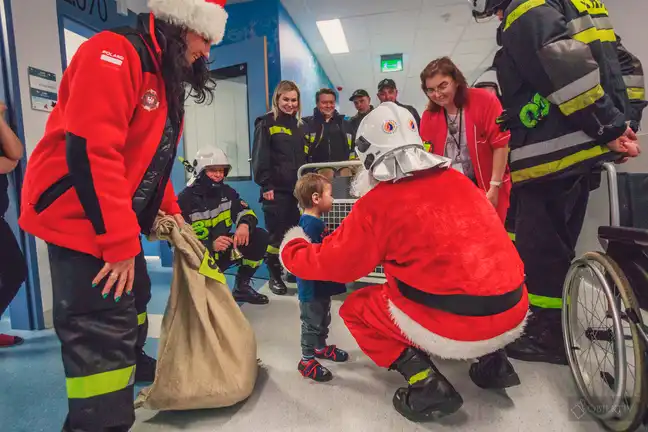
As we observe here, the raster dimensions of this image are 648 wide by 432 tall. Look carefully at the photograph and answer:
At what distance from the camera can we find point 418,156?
1.29 metres

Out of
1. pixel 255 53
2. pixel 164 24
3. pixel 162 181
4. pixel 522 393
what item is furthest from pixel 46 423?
pixel 255 53

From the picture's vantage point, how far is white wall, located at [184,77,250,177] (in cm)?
408

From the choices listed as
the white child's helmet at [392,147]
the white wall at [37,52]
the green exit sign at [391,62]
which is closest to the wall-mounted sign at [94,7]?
the white wall at [37,52]

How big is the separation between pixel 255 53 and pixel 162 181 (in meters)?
2.95

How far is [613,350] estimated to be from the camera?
120cm

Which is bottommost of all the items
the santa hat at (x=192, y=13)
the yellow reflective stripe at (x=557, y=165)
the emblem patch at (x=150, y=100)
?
the yellow reflective stripe at (x=557, y=165)

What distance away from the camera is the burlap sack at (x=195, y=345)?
1.36m

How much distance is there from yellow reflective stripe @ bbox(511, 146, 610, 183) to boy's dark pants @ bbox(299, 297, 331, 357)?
986 mm

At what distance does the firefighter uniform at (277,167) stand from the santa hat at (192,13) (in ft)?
6.18

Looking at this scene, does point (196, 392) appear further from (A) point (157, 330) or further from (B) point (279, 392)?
(A) point (157, 330)

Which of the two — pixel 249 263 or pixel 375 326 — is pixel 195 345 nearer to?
pixel 375 326

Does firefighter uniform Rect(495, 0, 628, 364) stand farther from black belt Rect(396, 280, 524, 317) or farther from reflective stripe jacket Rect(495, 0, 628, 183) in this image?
black belt Rect(396, 280, 524, 317)

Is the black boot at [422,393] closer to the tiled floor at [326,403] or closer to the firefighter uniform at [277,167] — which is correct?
the tiled floor at [326,403]

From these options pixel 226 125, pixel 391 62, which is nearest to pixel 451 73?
pixel 226 125
